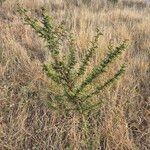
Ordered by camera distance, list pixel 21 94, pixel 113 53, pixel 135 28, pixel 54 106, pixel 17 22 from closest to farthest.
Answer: pixel 113 53, pixel 54 106, pixel 21 94, pixel 17 22, pixel 135 28

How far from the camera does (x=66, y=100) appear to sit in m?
3.17

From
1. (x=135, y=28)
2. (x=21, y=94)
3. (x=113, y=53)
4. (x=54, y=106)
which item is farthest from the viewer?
(x=135, y=28)

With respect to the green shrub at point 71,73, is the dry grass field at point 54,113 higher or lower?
lower

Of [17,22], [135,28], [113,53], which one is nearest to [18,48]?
[17,22]

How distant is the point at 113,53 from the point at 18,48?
1.48 meters

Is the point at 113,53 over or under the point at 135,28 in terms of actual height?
over

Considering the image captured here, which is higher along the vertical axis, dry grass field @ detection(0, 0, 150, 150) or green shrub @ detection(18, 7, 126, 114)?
green shrub @ detection(18, 7, 126, 114)

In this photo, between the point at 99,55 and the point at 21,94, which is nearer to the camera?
the point at 21,94

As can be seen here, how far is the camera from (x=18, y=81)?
366 cm

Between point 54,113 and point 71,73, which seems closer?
point 71,73

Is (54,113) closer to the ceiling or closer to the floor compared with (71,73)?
closer to the floor

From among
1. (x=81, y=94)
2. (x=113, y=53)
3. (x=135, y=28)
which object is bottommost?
(x=135, y=28)

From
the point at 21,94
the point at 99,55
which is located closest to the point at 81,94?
the point at 21,94

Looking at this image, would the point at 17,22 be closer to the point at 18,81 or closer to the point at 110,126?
the point at 18,81
